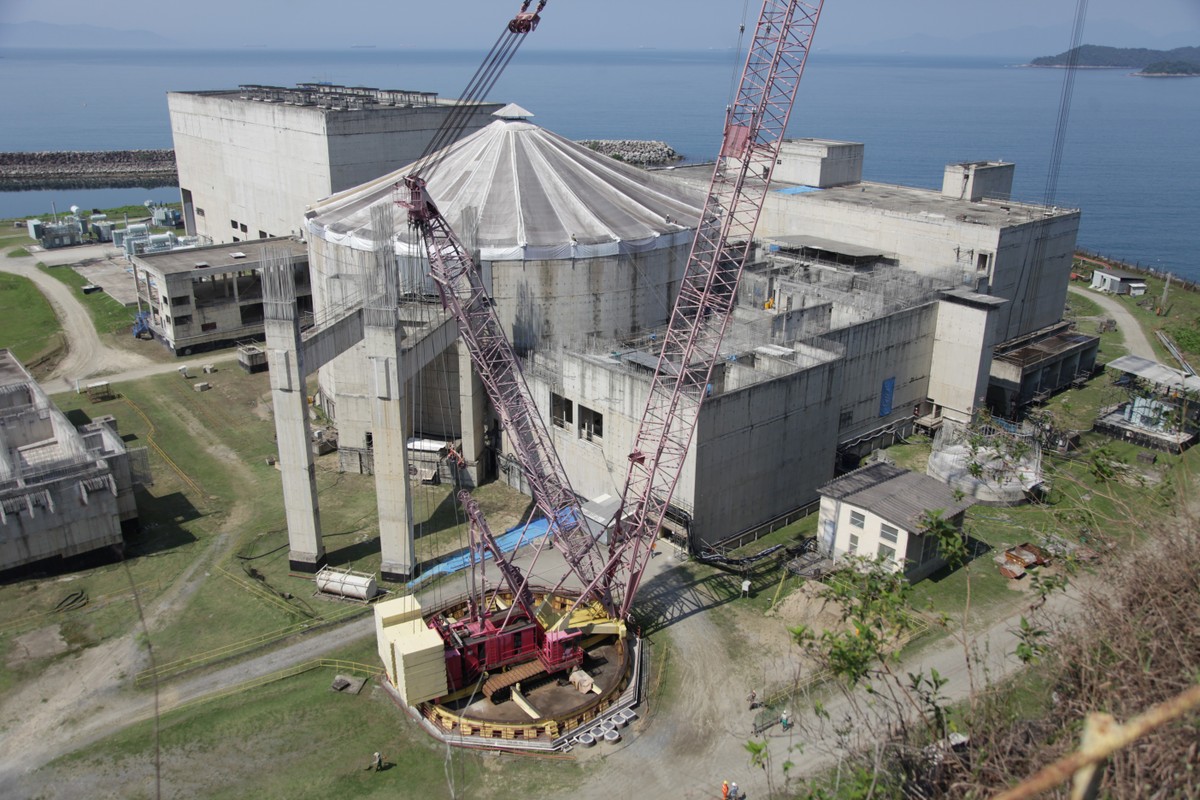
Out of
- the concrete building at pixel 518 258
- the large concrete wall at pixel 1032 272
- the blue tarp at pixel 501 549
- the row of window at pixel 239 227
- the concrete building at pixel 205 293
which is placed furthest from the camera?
the row of window at pixel 239 227

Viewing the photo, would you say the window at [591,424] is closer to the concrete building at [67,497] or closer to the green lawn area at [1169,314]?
the concrete building at [67,497]

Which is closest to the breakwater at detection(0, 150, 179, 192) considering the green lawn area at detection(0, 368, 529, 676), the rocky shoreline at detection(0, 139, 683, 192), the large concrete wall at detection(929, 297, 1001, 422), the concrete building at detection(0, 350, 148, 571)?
the rocky shoreline at detection(0, 139, 683, 192)

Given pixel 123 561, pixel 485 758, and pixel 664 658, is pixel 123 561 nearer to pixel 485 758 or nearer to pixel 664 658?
pixel 485 758

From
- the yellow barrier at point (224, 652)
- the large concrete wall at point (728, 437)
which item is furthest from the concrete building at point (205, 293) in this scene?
the yellow barrier at point (224, 652)

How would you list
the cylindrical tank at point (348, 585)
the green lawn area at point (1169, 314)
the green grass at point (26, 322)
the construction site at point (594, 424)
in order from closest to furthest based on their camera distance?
the construction site at point (594, 424) < the cylindrical tank at point (348, 585) < the green grass at point (26, 322) < the green lawn area at point (1169, 314)

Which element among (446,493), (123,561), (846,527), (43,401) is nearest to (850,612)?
(846,527)

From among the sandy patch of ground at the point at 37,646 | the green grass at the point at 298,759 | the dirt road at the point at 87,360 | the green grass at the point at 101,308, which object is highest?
the green grass at the point at 101,308
